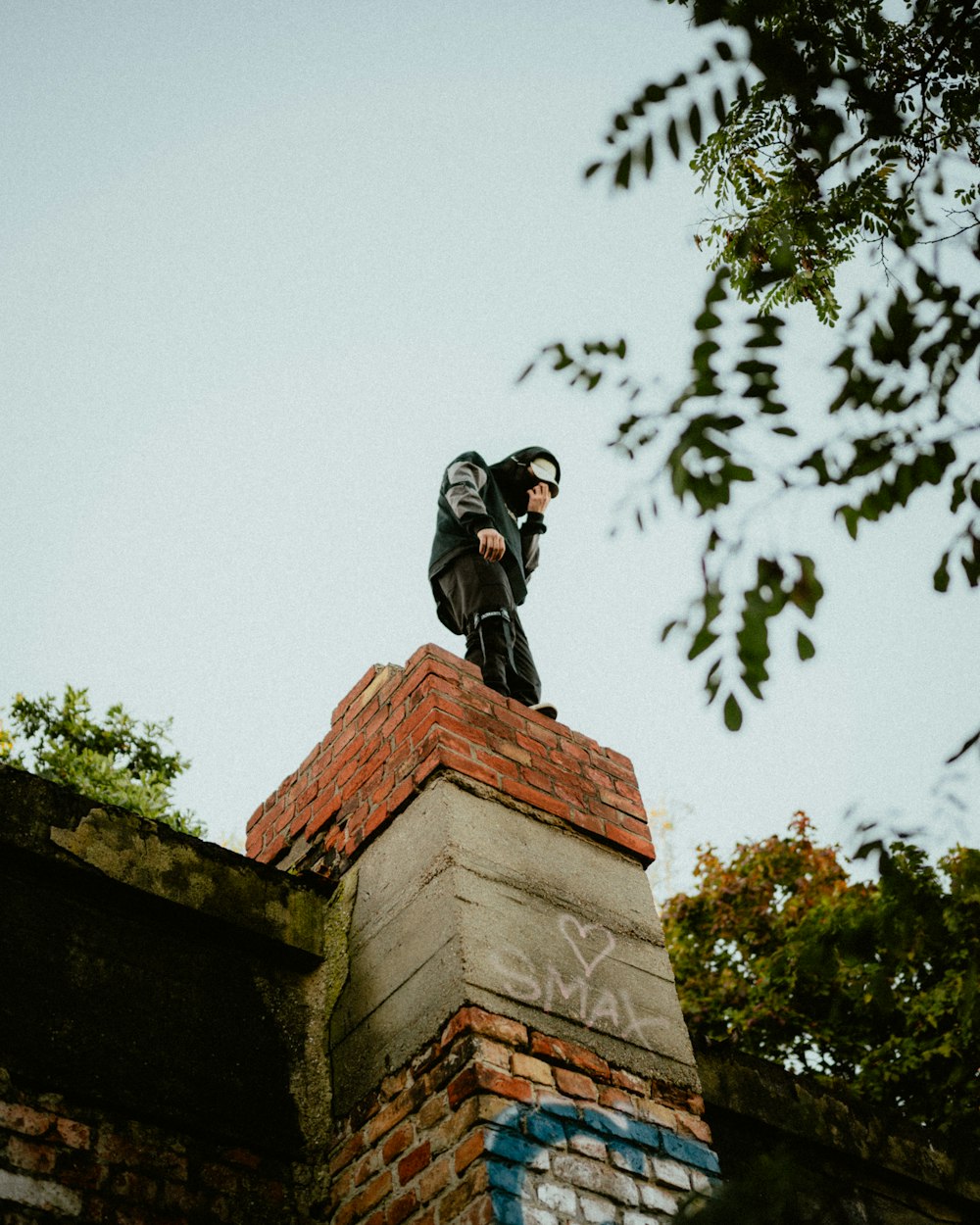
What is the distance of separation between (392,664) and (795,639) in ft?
8.12

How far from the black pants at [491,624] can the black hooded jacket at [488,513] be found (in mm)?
107

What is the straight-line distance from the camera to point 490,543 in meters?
4.77

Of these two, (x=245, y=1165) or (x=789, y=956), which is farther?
(x=789, y=956)

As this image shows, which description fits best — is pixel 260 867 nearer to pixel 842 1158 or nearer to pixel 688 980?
pixel 842 1158

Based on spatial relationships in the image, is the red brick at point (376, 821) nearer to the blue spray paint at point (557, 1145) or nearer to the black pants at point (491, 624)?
the black pants at point (491, 624)

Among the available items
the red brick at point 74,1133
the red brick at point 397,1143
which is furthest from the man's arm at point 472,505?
the red brick at point 74,1133

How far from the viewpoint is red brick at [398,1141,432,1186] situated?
293cm

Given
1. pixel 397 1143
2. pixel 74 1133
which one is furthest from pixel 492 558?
pixel 74 1133

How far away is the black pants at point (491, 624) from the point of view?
4574 millimetres

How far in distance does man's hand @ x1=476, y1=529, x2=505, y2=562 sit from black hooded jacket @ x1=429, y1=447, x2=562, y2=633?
5cm

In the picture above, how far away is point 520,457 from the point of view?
5.71 m

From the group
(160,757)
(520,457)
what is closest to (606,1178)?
(520,457)

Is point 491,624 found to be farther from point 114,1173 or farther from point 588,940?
point 114,1173

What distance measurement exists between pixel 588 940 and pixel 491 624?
5.04ft
